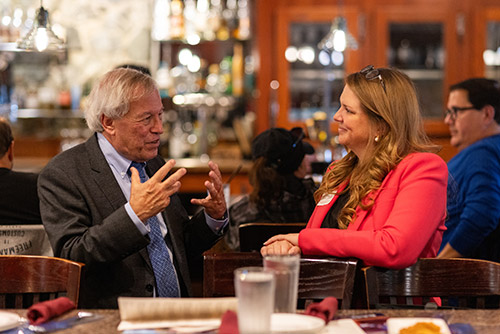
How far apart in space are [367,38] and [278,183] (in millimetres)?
3303

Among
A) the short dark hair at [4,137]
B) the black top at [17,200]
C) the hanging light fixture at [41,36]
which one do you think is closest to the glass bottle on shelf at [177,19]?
the hanging light fixture at [41,36]

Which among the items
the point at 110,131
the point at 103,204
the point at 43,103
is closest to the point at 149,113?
the point at 110,131

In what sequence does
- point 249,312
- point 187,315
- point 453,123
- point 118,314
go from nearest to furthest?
point 249,312
point 187,315
point 118,314
point 453,123

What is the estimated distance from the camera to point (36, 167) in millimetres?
5777

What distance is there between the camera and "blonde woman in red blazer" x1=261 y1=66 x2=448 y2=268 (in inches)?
75.5

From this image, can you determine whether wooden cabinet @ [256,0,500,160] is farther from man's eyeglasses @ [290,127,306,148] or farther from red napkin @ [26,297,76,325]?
red napkin @ [26,297,76,325]

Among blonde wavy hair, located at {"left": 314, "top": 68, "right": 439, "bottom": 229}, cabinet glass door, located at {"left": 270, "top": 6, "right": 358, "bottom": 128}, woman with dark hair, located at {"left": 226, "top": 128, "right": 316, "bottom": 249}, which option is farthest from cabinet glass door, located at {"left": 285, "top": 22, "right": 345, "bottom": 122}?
blonde wavy hair, located at {"left": 314, "top": 68, "right": 439, "bottom": 229}

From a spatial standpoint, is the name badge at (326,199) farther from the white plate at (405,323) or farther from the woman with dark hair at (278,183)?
the white plate at (405,323)

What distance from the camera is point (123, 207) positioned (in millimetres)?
2064

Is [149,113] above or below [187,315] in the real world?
above

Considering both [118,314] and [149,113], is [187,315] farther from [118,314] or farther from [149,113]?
[149,113]

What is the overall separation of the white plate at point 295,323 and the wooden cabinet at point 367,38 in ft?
15.4

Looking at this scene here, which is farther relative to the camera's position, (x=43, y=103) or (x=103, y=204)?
(x=43, y=103)

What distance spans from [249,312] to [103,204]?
46.3 inches
